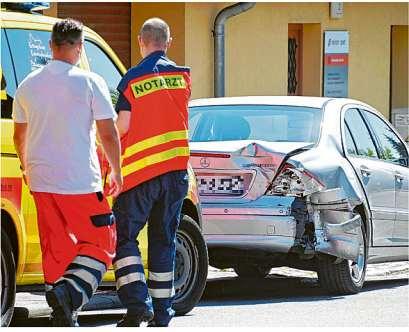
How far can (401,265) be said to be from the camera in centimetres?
1456

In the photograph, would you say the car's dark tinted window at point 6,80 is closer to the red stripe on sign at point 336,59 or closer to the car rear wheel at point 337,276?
the car rear wheel at point 337,276

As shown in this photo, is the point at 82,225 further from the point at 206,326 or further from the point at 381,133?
the point at 381,133

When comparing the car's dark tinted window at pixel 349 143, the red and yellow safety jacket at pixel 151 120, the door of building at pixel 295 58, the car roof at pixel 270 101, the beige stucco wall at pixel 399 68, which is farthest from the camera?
the beige stucco wall at pixel 399 68

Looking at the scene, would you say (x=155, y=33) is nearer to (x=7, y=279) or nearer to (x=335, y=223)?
(x=7, y=279)

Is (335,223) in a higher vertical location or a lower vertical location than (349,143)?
lower

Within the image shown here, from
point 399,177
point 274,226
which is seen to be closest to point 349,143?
point 399,177

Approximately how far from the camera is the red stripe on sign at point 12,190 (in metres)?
7.96

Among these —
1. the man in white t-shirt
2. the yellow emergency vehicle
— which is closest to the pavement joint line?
the yellow emergency vehicle

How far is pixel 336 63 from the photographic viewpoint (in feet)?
70.5

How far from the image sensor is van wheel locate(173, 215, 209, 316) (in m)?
9.67

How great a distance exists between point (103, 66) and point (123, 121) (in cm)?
96

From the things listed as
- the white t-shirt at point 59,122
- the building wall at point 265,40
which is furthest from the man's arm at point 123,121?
the building wall at point 265,40

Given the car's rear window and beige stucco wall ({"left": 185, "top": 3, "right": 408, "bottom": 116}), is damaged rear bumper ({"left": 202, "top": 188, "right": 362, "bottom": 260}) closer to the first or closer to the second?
the car's rear window

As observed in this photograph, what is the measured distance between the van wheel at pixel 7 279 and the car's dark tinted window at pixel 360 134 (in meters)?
4.73
